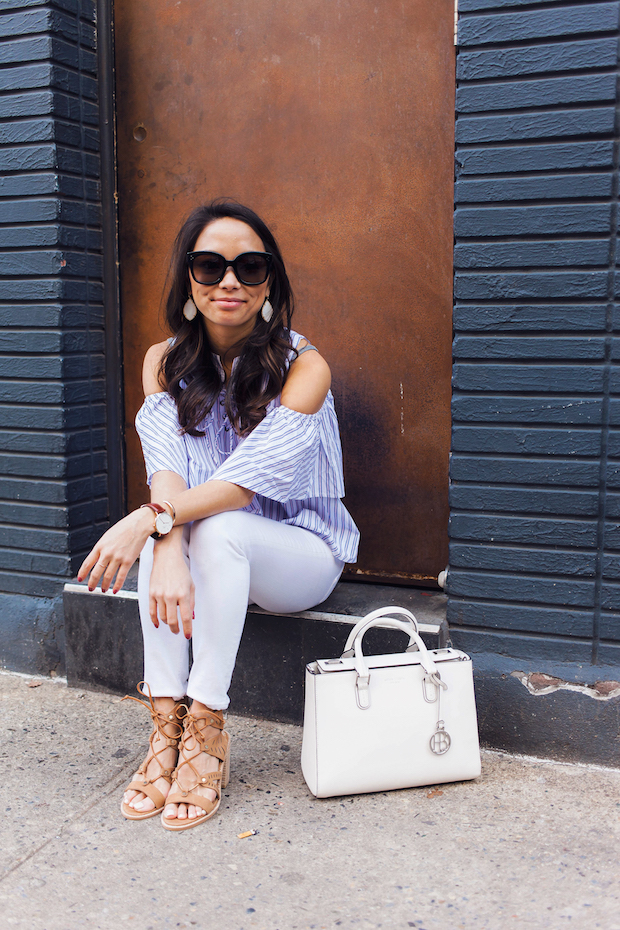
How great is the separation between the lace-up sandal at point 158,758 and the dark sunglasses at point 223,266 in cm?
126

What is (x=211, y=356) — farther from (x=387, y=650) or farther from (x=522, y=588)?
(x=522, y=588)

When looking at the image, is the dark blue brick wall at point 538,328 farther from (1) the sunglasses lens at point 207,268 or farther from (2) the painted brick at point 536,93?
(1) the sunglasses lens at point 207,268

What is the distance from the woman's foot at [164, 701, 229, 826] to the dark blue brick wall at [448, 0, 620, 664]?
2.98ft

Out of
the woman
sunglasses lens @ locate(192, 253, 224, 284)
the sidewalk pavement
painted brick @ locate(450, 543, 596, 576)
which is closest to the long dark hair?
the woman

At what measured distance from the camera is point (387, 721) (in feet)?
7.31

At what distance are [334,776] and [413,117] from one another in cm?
224

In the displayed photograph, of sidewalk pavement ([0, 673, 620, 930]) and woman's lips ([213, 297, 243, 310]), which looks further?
woman's lips ([213, 297, 243, 310])

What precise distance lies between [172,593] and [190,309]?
39.7 inches

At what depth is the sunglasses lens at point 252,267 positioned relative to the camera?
2510 millimetres

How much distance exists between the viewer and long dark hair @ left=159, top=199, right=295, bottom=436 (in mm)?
2590

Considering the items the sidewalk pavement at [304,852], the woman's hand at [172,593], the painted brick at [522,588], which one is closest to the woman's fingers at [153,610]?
the woman's hand at [172,593]

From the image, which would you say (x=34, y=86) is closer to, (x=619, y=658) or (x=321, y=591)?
(x=321, y=591)

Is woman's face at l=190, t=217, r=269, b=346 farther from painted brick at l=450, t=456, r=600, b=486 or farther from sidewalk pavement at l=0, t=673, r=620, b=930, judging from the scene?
sidewalk pavement at l=0, t=673, r=620, b=930

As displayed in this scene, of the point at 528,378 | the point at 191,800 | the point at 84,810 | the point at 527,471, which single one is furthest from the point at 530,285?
the point at 84,810
